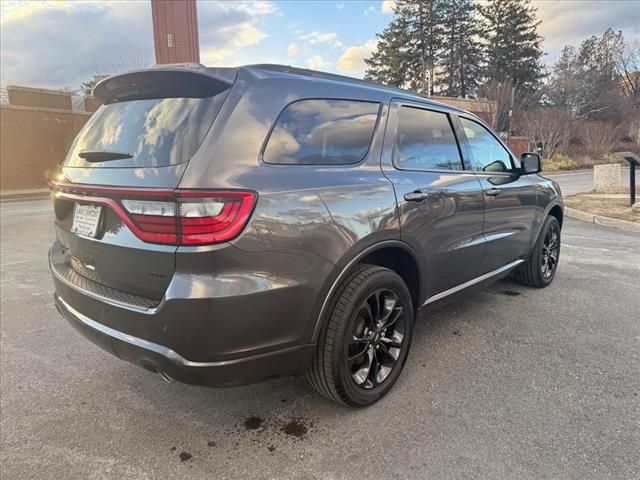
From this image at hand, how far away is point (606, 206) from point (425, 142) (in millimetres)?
9307

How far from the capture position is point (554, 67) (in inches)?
1959

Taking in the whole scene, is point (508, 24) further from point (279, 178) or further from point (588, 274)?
point (279, 178)

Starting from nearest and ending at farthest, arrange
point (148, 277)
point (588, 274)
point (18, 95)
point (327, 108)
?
point (148, 277)
point (327, 108)
point (588, 274)
point (18, 95)

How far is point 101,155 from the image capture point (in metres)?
2.40

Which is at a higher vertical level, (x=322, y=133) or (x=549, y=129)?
(x=549, y=129)

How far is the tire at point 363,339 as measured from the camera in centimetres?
238

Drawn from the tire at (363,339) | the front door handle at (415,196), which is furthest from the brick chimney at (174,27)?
the tire at (363,339)

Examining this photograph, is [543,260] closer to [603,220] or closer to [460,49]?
[603,220]

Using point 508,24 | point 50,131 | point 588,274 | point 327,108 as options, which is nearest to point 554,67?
point 508,24

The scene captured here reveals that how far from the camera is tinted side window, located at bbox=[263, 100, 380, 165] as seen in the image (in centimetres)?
223

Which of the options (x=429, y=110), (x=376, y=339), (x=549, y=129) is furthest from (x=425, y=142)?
(x=549, y=129)

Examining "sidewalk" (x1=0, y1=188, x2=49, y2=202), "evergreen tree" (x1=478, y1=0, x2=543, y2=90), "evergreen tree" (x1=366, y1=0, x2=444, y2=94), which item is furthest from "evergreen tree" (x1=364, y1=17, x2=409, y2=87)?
"sidewalk" (x1=0, y1=188, x2=49, y2=202)

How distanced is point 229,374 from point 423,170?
5.86ft

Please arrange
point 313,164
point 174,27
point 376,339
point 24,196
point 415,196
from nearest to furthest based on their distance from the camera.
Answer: point 313,164 < point 376,339 < point 415,196 < point 24,196 < point 174,27
